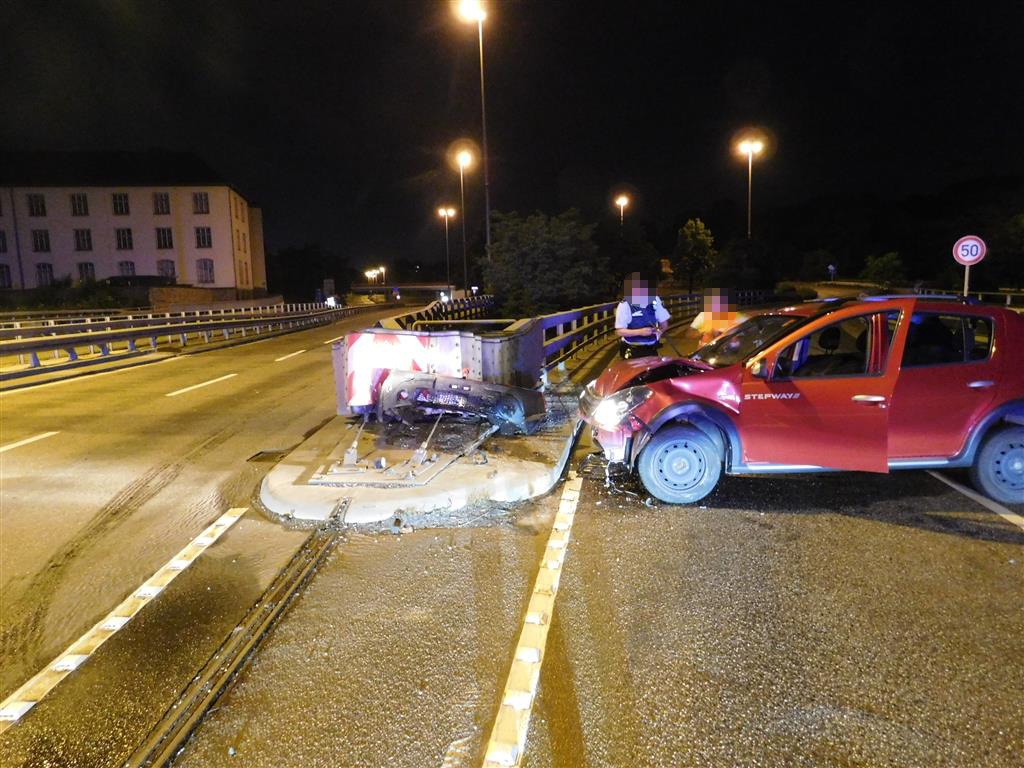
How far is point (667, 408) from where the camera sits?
6.12 metres

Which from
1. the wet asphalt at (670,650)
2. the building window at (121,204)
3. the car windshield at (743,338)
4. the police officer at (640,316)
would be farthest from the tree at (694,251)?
the wet asphalt at (670,650)

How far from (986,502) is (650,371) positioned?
2.98 meters

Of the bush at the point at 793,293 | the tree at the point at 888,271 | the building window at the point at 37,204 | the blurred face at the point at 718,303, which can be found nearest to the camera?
the blurred face at the point at 718,303

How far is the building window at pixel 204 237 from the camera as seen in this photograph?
214 ft

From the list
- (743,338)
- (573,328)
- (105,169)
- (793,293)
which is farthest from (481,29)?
(105,169)

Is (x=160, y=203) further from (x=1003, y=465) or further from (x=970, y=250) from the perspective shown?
(x=1003, y=465)

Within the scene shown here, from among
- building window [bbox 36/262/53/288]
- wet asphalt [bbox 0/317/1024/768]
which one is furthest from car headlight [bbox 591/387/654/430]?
building window [bbox 36/262/53/288]

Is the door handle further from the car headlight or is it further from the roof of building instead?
the roof of building

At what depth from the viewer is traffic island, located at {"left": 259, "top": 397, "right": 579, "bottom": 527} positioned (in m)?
6.03

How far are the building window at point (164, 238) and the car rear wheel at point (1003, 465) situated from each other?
69.0 metres

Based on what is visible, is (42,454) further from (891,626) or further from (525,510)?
(891,626)

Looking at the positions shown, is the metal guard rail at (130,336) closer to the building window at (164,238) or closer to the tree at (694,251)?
the tree at (694,251)

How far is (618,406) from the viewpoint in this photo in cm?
641

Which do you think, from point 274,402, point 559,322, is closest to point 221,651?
point 274,402
